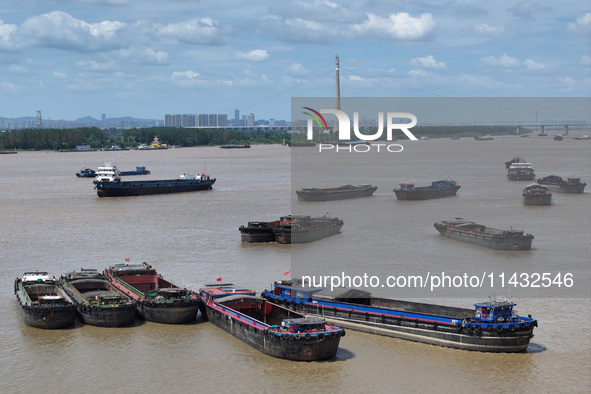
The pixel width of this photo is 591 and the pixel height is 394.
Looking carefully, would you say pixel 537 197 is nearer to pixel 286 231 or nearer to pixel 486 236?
pixel 486 236

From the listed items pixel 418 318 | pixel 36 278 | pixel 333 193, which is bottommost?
pixel 418 318

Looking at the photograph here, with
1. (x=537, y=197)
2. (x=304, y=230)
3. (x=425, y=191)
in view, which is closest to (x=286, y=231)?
(x=304, y=230)

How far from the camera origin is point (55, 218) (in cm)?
5159

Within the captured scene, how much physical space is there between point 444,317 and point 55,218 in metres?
33.7

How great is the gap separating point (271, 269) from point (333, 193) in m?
27.8

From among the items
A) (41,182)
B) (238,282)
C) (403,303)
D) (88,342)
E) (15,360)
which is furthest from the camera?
(41,182)

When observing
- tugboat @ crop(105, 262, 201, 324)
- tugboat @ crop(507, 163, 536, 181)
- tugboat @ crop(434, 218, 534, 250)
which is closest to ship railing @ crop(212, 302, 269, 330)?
tugboat @ crop(105, 262, 201, 324)

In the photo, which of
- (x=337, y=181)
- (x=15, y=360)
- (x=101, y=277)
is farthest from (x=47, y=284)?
(x=337, y=181)

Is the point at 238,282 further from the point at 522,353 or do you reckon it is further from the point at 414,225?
the point at 414,225

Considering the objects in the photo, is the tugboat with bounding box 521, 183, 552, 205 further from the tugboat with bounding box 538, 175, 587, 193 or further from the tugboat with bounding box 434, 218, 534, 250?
the tugboat with bounding box 434, 218, 534, 250

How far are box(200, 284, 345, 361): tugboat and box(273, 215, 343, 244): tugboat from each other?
13174mm

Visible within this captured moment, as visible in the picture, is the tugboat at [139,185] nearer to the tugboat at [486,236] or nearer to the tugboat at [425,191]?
the tugboat at [425,191]

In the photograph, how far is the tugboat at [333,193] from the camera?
60.2 metres

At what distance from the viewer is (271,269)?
3384cm
